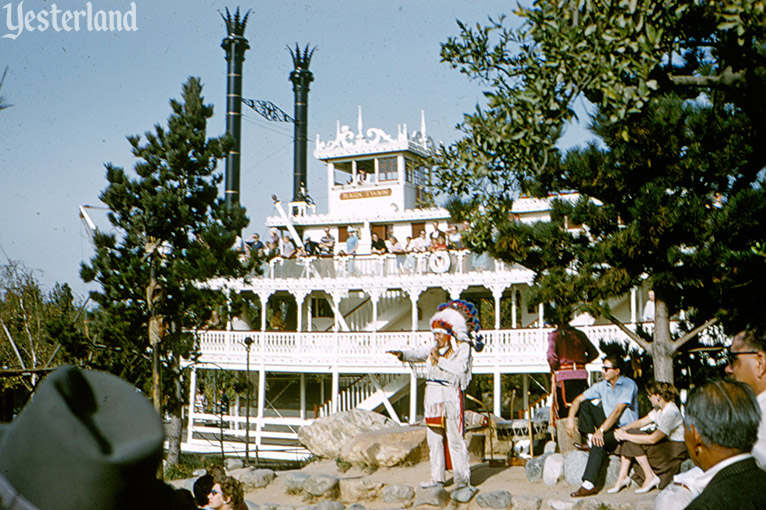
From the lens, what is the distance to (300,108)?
5031 centimetres

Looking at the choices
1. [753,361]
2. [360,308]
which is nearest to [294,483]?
[753,361]

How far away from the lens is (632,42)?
557 cm

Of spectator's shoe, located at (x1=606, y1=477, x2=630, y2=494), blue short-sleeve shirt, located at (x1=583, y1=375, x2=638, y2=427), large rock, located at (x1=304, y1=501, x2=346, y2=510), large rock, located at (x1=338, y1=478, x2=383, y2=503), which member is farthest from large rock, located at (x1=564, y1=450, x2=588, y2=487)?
large rock, located at (x1=304, y1=501, x2=346, y2=510)

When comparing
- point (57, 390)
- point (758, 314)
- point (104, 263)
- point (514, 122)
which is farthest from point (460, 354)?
point (104, 263)

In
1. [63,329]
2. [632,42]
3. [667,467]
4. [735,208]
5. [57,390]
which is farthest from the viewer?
[63,329]

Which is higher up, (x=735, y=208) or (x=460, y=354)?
(x=735, y=208)

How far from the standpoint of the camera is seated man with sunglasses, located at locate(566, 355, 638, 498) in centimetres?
886

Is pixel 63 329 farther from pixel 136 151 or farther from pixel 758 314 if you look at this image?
pixel 758 314

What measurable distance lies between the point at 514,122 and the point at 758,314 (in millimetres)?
4272

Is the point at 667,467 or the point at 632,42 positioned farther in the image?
the point at 667,467

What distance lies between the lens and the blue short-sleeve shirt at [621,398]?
355 inches

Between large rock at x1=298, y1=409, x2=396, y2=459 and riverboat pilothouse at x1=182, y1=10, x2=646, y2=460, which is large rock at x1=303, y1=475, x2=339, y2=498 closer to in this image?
large rock at x1=298, y1=409, x2=396, y2=459

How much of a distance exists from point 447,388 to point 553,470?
1.60 meters

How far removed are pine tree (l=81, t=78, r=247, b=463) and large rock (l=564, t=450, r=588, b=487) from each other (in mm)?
11439
